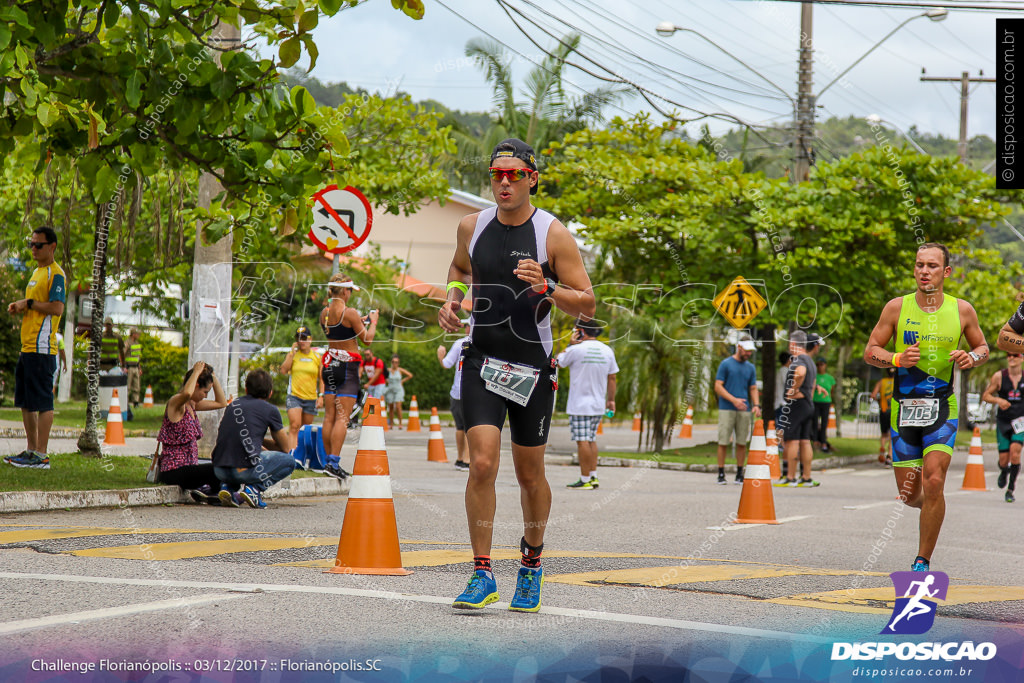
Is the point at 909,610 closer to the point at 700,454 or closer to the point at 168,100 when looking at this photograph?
the point at 168,100

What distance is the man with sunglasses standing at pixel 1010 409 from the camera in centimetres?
1449

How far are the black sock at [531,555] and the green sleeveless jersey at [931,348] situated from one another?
272 centimetres

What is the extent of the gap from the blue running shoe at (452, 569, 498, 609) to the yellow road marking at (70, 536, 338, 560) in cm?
212

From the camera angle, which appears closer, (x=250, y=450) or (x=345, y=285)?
(x=250, y=450)

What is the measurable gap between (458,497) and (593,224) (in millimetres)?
11160

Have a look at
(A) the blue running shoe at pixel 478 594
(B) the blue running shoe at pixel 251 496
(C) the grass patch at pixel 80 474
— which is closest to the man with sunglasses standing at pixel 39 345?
(C) the grass patch at pixel 80 474

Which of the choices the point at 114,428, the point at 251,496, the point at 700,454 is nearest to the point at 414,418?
the point at 700,454

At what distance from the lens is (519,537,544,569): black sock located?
201 inches

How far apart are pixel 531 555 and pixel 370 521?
48.8 inches

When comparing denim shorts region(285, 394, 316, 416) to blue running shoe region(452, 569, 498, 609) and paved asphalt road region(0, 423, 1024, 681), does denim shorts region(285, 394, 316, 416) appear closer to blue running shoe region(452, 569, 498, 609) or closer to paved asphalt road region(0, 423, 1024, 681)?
paved asphalt road region(0, 423, 1024, 681)

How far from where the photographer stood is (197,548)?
270 inches

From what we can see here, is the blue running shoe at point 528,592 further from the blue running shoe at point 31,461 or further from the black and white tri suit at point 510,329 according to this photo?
the blue running shoe at point 31,461

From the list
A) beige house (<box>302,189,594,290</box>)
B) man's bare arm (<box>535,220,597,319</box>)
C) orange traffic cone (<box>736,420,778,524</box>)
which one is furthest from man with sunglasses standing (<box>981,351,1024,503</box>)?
beige house (<box>302,189,594,290</box>)

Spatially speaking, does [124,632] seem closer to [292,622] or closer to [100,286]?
[292,622]
